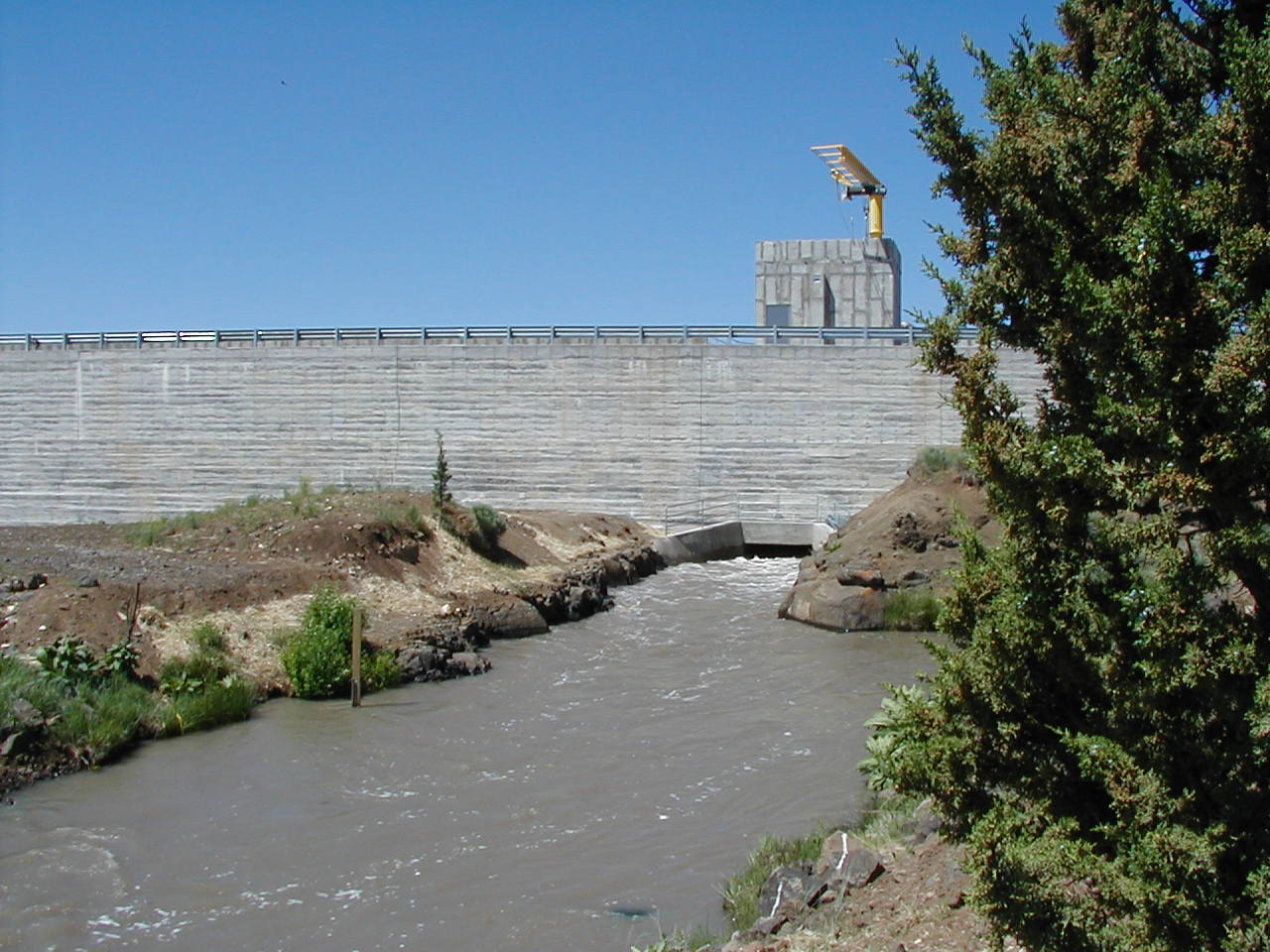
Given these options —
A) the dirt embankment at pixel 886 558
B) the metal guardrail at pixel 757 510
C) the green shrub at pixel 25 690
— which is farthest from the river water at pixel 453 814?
the metal guardrail at pixel 757 510

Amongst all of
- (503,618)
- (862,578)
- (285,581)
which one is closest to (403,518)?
(503,618)

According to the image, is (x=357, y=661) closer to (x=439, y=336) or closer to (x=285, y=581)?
(x=285, y=581)

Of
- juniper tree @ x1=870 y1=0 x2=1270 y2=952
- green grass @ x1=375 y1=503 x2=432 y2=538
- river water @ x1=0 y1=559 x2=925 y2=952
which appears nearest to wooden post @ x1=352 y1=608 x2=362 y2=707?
river water @ x1=0 y1=559 x2=925 y2=952

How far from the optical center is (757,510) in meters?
32.3

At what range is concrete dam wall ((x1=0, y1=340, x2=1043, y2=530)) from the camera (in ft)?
104

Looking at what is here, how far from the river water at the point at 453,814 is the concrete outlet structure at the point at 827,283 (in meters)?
26.4

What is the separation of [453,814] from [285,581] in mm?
9462

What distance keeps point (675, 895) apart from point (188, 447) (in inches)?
1267

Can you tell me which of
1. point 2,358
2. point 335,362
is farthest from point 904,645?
point 2,358

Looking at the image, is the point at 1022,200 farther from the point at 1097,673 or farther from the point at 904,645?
the point at 904,645

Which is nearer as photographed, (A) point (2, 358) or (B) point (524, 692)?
(B) point (524, 692)

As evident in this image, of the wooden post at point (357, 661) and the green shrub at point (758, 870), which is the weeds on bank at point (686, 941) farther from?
the wooden post at point (357, 661)

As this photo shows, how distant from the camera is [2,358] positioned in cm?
3822

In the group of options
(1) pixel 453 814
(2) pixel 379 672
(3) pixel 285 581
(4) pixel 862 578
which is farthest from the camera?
(4) pixel 862 578
